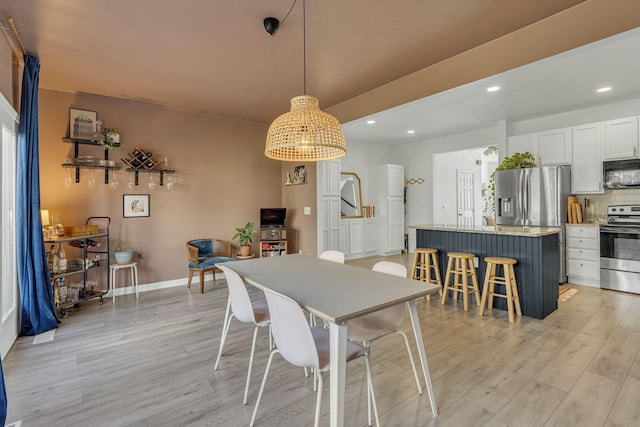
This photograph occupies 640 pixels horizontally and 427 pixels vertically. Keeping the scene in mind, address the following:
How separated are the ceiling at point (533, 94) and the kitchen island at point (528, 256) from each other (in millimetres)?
1719

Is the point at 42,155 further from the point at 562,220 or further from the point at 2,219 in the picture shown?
the point at 562,220

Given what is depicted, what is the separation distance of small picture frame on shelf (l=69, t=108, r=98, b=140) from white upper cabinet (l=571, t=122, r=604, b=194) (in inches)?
277

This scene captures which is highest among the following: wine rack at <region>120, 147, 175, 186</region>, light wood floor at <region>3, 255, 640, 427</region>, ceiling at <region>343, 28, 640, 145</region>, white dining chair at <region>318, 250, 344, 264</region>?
ceiling at <region>343, 28, 640, 145</region>

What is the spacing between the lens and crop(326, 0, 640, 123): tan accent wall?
2.15 meters

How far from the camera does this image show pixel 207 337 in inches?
116

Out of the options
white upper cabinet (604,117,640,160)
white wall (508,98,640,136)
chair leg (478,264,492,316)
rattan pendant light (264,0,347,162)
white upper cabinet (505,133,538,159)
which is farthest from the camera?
white upper cabinet (505,133,538,159)

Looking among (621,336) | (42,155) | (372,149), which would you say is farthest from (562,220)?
(42,155)

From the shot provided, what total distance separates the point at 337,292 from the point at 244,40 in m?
2.40

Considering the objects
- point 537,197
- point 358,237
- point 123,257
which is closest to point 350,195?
point 358,237

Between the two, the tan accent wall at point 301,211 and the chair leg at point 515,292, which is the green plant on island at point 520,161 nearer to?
A: the chair leg at point 515,292

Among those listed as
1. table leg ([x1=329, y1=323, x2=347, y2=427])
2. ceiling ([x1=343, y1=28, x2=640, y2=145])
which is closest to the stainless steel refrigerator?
ceiling ([x1=343, y1=28, x2=640, y2=145])

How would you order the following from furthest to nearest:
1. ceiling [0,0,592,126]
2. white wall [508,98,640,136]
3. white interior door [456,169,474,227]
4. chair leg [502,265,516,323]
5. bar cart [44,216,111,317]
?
1. white interior door [456,169,474,227]
2. white wall [508,98,640,136]
3. bar cart [44,216,111,317]
4. chair leg [502,265,516,323]
5. ceiling [0,0,592,126]

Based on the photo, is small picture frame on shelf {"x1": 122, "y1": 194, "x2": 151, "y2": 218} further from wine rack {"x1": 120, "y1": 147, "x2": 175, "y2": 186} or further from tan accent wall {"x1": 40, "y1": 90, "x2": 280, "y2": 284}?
wine rack {"x1": 120, "y1": 147, "x2": 175, "y2": 186}

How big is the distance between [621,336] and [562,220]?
2.31m
